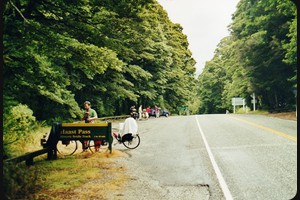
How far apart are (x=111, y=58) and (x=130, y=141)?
5275 mm

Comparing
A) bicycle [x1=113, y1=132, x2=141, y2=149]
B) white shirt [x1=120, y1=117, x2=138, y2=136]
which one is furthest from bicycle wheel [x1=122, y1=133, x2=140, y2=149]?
white shirt [x1=120, y1=117, x2=138, y2=136]

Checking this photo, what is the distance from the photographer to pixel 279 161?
34.2ft

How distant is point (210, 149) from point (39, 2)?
27.0 ft

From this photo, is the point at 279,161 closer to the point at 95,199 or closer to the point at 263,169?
the point at 263,169

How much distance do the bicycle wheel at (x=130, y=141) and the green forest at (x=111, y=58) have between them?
9.67 feet

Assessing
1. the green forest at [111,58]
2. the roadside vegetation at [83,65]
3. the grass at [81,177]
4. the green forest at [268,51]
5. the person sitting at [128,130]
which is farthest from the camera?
the green forest at [268,51]

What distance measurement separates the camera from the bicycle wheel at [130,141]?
1456 cm

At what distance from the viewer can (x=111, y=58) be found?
10.4m

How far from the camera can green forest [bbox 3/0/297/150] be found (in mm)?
9508

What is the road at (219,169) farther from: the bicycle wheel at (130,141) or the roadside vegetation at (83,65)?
the roadside vegetation at (83,65)

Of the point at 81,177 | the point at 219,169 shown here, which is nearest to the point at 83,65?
the point at 81,177

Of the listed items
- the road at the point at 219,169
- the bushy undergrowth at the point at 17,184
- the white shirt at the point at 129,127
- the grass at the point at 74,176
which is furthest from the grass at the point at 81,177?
the white shirt at the point at 129,127

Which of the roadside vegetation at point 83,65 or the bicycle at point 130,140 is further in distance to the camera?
the bicycle at point 130,140

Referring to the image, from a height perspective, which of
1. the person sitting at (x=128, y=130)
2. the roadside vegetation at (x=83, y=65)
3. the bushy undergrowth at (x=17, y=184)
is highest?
the roadside vegetation at (x=83, y=65)
